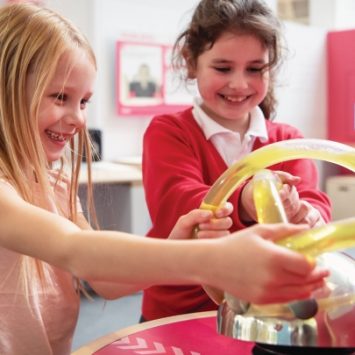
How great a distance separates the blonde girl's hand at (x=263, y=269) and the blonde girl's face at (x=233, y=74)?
1.76 feet

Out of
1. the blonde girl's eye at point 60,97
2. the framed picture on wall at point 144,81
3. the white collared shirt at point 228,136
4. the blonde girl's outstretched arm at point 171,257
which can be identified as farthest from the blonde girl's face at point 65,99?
the framed picture on wall at point 144,81

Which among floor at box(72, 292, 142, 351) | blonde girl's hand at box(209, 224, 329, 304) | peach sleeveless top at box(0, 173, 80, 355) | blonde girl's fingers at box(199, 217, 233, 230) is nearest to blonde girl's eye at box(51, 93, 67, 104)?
peach sleeveless top at box(0, 173, 80, 355)

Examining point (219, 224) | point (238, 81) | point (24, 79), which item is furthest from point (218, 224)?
point (238, 81)

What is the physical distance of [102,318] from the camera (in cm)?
189

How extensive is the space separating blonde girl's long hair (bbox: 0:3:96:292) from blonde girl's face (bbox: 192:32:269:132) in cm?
25

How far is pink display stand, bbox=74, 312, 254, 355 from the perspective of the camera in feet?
2.03

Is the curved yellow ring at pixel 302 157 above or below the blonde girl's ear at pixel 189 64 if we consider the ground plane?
below

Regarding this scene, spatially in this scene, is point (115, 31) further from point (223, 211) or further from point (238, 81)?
point (223, 211)

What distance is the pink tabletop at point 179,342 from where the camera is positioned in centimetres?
Result: 62

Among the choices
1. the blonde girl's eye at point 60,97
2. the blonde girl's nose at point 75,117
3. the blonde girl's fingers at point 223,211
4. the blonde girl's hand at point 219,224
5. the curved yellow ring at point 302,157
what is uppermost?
the blonde girl's eye at point 60,97

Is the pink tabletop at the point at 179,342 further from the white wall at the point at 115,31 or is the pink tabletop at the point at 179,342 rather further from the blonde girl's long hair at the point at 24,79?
the white wall at the point at 115,31

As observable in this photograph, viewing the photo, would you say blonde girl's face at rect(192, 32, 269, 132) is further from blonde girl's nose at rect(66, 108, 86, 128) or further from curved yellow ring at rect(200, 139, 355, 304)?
curved yellow ring at rect(200, 139, 355, 304)

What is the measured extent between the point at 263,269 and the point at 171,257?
7 centimetres

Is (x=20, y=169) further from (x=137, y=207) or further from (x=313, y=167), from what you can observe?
(x=137, y=207)
